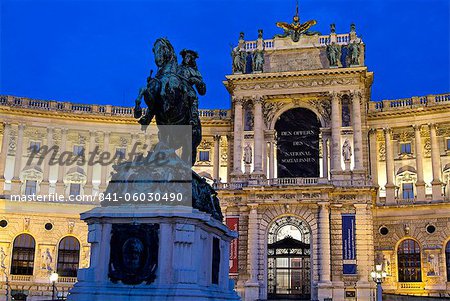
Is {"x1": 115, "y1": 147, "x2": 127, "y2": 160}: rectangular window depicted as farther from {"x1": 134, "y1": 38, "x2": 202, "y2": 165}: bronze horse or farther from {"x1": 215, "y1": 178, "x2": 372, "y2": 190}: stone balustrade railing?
{"x1": 134, "y1": 38, "x2": 202, "y2": 165}: bronze horse

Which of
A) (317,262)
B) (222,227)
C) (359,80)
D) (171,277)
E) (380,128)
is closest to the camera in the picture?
(171,277)

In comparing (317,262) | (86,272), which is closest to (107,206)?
(86,272)

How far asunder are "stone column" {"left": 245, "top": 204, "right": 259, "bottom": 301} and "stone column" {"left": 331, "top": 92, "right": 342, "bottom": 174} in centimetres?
689

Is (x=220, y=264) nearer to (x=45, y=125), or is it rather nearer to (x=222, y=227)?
(x=222, y=227)

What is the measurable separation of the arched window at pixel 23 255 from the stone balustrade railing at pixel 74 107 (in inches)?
426

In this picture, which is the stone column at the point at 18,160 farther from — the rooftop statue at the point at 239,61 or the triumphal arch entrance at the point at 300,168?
the rooftop statue at the point at 239,61

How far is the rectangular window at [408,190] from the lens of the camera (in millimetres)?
45838

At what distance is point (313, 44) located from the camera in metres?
46.2

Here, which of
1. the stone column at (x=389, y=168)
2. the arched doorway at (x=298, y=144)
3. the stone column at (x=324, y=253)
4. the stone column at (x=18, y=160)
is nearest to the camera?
the stone column at (x=324, y=253)

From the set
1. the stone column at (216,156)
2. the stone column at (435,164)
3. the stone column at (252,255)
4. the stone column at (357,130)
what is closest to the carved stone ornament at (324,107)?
the stone column at (357,130)

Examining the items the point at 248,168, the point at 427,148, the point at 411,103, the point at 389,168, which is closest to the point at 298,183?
the point at 248,168

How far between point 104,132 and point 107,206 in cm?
3653

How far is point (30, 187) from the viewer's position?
46219 mm

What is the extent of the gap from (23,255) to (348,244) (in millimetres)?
24898
